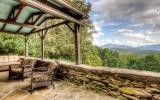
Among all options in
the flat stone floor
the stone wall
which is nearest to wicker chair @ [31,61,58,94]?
the flat stone floor

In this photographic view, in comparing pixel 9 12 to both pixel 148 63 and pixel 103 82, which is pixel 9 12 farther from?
pixel 148 63

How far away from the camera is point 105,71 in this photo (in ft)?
13.1

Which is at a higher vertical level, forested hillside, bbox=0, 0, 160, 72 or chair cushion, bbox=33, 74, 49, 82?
forested hillside, bbox=0, 0, 160, 72

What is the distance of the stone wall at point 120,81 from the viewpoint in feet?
10.8

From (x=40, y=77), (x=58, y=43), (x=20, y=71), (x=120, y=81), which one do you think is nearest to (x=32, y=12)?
(x=20, y=71)

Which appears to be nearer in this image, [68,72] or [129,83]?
[129,83]

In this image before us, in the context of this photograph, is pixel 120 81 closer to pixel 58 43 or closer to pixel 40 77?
pixel 40 77

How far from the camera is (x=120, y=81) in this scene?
3746 millimetres

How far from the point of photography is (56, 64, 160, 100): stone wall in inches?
129

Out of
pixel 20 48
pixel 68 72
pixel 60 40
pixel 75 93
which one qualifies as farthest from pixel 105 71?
pixel 60 40

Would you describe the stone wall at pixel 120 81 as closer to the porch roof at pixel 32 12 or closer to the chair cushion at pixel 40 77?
the chair cushion at pixel 40 77

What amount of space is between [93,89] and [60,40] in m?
11.6

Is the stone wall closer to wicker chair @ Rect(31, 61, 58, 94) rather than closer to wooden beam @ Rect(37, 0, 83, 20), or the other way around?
wicker chair @ Rect(31, 61, 58, 94)

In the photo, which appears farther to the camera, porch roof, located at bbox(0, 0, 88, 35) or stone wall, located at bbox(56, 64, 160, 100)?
porch roof, located at bbox(0, 0, 88, 35)
